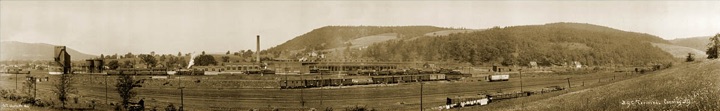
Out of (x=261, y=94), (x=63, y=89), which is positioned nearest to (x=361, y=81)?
(x=261, y=94)

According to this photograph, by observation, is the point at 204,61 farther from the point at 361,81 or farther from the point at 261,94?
the point at 261,94

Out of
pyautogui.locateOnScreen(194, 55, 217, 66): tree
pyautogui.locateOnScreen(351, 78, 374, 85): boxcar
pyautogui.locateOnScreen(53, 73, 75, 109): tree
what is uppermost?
pyautogui.locateOnScreen(194, 55, 217, 66): tree

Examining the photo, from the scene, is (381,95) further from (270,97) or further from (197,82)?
(197,82)

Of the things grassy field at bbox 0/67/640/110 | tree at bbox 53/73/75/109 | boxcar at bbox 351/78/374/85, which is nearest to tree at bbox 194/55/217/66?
grassy field at bbox 0/67/640/110

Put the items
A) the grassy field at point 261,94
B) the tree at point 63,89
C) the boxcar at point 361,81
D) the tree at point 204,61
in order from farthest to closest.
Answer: the tree at point 204,61, the boxcar at point 361,81, the grassy field at point 261,94, the tree at point 63,89

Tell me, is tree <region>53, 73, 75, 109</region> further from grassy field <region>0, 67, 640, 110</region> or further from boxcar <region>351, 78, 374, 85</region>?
boxcar <region>351, 78, 374, 85</region>

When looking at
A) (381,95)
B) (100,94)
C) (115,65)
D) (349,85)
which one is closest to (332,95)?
(381,95)

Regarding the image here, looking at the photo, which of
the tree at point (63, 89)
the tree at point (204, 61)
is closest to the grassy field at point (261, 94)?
the tree at point (63, 89)

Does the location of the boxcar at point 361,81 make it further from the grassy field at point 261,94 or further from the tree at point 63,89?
the tree at point 63,89
